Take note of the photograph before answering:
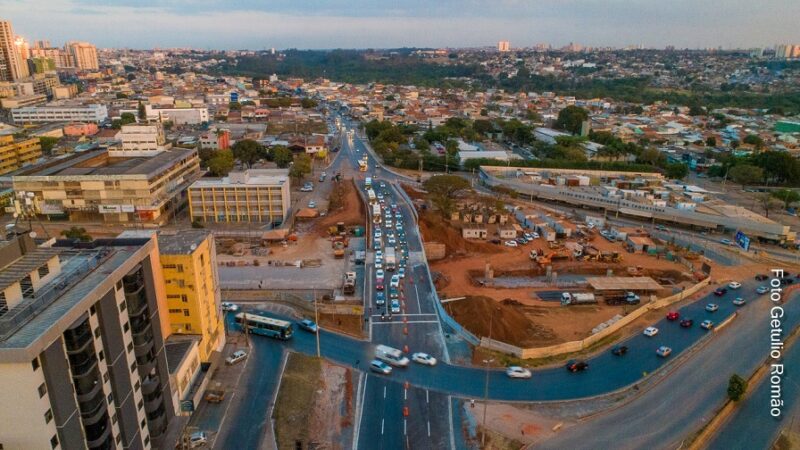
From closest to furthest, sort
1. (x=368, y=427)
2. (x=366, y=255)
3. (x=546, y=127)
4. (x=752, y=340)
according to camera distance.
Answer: (x=368, y=427) < (x=752, y=340) < (x=366, y=255) < (x=546, y=127)

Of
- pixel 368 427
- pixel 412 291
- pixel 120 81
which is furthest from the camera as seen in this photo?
pixel 120 81

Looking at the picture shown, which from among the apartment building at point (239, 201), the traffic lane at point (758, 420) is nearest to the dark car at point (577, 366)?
the traffic lane at point (758, 420)

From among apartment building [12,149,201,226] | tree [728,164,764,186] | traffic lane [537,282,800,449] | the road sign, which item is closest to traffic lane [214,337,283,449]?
traffic lane [537,282,800,449]

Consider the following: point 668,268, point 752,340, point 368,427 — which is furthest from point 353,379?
point 668,268

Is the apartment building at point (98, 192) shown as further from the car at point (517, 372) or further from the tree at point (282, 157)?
the car at point (517, 372)

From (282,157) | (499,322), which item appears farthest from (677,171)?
(282,157)

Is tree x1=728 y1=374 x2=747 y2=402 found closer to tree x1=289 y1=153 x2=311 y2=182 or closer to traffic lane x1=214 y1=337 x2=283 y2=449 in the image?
traffic lane x1=214 y1=337 x2=283 y2=449

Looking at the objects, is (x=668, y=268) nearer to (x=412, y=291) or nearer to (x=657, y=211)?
(x=657, y=211)

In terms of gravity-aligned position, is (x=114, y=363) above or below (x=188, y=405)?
above

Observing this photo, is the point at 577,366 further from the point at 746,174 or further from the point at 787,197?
the point at 746,174
